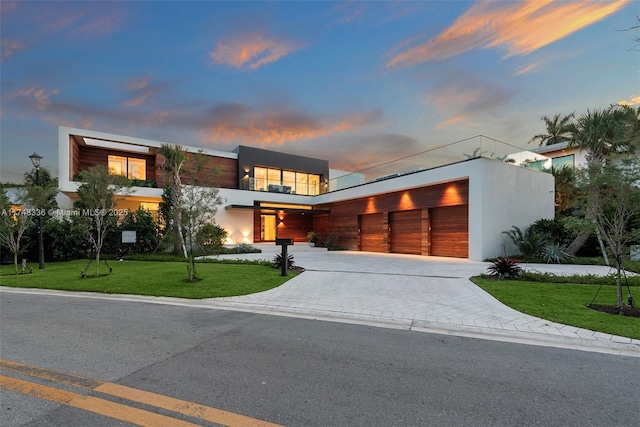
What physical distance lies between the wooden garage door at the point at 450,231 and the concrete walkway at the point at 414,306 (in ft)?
17.7

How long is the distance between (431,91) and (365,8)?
6220 millimetres

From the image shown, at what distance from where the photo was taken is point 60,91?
14672mm

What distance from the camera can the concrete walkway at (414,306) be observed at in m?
4.77

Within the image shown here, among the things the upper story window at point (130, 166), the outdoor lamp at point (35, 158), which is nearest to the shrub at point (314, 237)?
the upper story window at point (130, 166)

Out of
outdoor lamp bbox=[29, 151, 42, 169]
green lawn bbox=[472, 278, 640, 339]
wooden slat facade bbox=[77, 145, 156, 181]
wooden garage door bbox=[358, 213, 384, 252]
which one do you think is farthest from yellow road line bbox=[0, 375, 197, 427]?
wooden slat facade bbox=[77, 145, 156, 181]

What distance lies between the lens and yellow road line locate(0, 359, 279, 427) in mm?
2512

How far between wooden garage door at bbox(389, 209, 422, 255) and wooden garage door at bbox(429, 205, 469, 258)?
105 cm

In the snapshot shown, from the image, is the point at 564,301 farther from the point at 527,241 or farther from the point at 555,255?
the point at 527,241

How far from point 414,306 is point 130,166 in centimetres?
2594

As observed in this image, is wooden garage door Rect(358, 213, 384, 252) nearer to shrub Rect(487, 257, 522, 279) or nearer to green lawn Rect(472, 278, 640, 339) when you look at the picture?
shrub Rect(487, 257, 522, 279)

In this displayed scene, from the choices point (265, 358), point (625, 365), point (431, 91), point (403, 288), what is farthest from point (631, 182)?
point (431, 91)

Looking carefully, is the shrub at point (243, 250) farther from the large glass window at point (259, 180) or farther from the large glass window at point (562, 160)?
the large glass window at point (562, 160)

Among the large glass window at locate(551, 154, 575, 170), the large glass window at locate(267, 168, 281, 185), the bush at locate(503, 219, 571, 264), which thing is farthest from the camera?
the large glass window at locate(267, 168, 281, 185)

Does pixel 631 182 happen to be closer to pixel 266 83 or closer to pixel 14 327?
pixel 14 327
